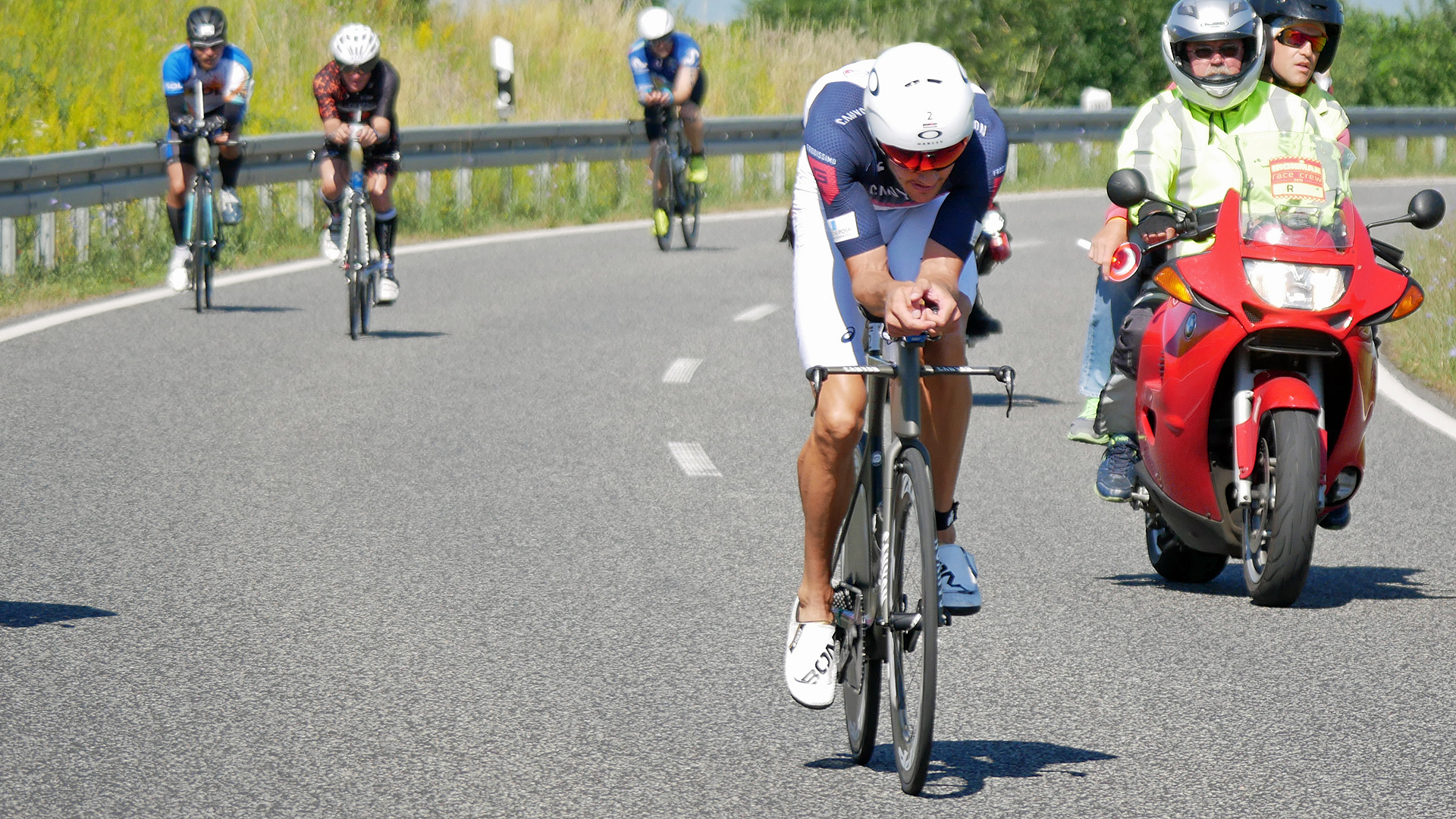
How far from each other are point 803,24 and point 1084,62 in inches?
216

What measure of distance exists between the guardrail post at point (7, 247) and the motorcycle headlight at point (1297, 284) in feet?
36.8

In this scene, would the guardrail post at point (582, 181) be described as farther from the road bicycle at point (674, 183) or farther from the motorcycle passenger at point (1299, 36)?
the motorcycle passenger at point (1299, 36)

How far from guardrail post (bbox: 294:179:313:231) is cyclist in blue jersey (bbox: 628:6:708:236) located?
3251 mm

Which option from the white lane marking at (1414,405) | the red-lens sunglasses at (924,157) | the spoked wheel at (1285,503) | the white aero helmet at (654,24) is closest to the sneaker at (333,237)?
the white aero helmet at (654,24)

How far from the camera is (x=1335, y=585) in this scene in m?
7.42

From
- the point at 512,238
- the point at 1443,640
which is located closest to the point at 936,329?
the point at 1443,640

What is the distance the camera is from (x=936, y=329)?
15.5 feet

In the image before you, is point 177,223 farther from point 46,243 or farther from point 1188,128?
point 1188,128

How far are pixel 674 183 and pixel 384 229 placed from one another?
5.80 meters

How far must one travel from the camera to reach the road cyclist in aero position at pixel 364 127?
1428 centimetres

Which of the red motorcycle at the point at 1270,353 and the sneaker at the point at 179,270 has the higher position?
the red motorcycle at the point at 1270,353

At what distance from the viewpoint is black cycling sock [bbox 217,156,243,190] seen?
1535 cm

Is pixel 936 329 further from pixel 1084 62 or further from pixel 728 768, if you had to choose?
pixel 1084 62

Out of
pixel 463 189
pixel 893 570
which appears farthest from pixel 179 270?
pixel 893 570
